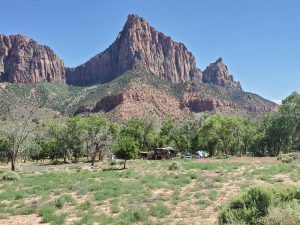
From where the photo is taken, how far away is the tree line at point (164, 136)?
70625 mm

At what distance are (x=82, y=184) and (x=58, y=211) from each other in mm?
6612

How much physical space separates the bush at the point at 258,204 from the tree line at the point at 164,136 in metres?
49.2

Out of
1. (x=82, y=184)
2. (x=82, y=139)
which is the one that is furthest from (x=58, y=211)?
(x=82, y=139)

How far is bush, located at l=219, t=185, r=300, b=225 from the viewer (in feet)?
30.4

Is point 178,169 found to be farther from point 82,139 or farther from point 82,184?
point 82,139

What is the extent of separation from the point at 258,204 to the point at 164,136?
79165mm

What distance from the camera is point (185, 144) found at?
92062 mm

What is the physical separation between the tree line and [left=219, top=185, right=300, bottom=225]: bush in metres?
49.2

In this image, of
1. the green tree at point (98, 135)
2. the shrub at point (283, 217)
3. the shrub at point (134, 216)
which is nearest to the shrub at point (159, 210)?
the shrub at point (134, 216)

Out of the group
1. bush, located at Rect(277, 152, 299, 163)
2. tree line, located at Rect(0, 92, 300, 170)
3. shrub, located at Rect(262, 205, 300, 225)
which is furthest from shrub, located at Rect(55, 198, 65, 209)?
tree line, located at Rect(0, 92, 300, 170)

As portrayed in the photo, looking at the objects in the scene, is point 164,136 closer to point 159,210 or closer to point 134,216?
point 159,210

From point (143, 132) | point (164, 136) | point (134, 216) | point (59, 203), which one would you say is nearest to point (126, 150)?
point (59, 203)

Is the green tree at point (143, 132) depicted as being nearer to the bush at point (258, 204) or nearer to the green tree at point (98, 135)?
the green tree at point (98, 135)

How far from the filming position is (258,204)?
9844 mm
